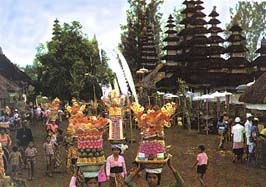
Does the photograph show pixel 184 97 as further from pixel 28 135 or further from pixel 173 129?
pixel 28 135

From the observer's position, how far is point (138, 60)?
3959 cm

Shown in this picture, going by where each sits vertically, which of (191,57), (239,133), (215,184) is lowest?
(215,184)

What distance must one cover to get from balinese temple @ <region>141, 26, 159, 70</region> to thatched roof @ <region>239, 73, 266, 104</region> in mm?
20623

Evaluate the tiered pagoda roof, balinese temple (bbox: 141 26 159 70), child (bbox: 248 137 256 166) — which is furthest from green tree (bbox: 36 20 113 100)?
balinese temple (bbox: 141 26 159 70)

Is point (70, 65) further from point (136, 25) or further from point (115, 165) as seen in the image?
point (115, 165)

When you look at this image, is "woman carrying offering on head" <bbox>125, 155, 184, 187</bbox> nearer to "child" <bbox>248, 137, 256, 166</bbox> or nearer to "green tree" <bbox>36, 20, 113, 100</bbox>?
"child" <bbox>248, 137, 256, 166</bbox>

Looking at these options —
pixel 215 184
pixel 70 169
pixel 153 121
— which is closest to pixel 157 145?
pixel 153 121

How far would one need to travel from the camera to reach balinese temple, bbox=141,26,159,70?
39.3 metres

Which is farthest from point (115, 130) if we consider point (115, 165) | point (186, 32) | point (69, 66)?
point (186, 32)

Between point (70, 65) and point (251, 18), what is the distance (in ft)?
43.3

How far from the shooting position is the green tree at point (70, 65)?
70.8ft

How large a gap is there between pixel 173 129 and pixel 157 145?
1681 cm

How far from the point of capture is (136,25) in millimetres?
37906

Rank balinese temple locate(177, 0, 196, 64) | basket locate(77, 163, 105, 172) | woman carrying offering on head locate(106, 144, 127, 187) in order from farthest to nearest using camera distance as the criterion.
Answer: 1. balinese temple locate(177, 0, 196, 64)
2. woman carrying offering on head locate(106, 144, 127, 187)
3. basket locate(77, 163, 105, 172)
